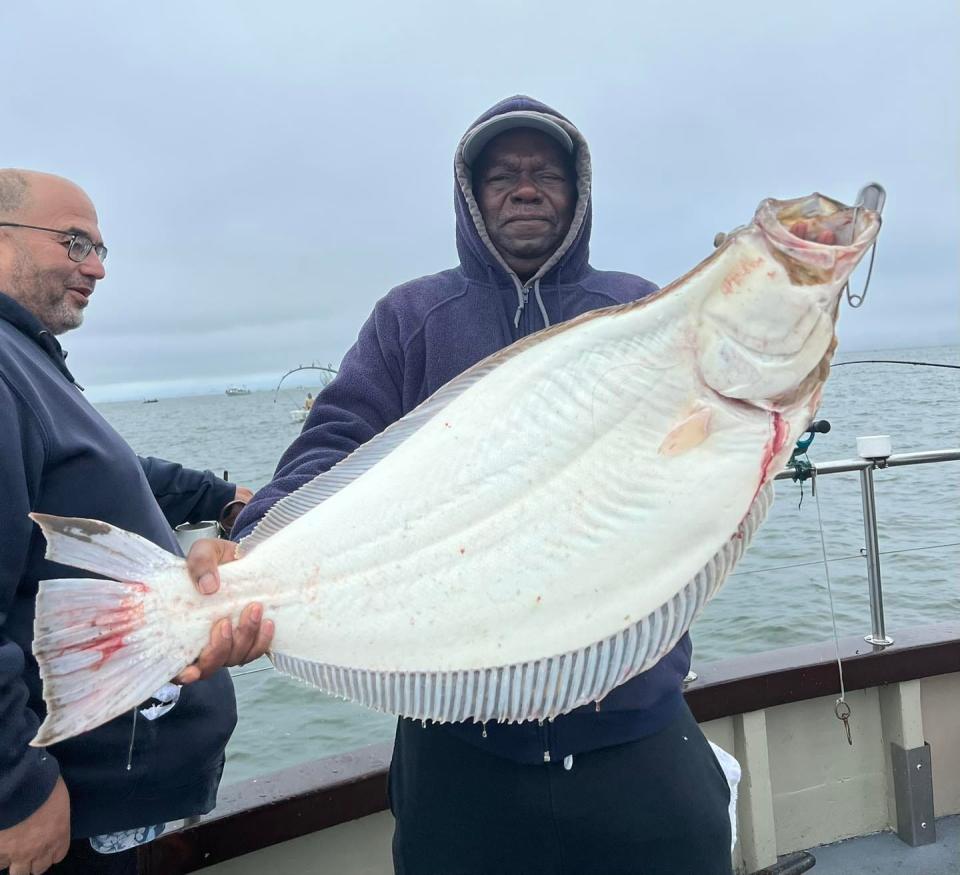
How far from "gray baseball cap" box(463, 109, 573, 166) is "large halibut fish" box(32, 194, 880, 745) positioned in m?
0.92

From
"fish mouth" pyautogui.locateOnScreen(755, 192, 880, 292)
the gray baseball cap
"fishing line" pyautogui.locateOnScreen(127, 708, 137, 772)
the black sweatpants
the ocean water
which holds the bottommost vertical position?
the ocean water

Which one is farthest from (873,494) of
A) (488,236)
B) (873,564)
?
(488,236)

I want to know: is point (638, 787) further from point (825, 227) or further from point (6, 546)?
point (6, 546)

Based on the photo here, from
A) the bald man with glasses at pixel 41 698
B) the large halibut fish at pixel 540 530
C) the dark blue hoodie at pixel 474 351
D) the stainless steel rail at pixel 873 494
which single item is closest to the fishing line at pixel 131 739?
the bald man with glasses at pixel 41 698

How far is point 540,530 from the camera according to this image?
147 centimetres

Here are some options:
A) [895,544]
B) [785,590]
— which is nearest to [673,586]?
[785,590]

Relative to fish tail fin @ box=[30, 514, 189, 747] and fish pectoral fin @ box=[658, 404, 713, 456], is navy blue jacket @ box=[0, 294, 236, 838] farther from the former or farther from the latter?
fish pectoral fin @ box=[658, 404, 713, 456]

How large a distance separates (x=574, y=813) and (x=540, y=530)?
0.83m

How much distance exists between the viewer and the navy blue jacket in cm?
178

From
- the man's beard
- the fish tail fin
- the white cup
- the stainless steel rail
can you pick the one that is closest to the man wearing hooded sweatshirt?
the fish tail fin

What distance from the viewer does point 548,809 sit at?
1.82m

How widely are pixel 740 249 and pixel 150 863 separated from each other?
2.61 metres

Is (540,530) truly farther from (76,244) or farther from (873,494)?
(873,494)

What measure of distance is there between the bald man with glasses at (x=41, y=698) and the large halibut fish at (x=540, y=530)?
0.60ft
